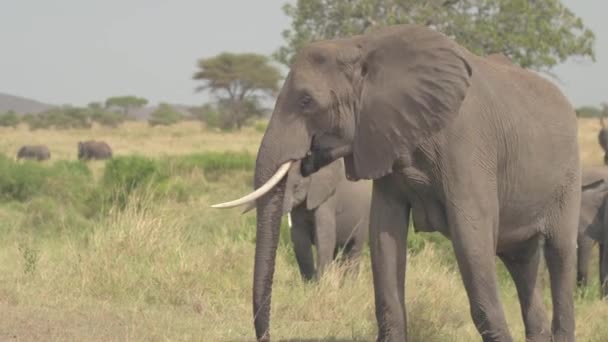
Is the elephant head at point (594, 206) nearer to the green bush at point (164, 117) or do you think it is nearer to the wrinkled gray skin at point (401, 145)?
the wrinkled gray skin at point (401, 145)

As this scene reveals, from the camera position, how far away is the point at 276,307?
713 cm

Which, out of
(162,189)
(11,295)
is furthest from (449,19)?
(11,295)

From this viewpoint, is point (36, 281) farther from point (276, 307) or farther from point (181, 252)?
point (276, 307)

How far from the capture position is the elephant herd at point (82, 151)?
27.5 m

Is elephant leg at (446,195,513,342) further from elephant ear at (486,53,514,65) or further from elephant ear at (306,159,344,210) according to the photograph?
elephant ear at (306,159,344,210)

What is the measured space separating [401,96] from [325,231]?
16.7 ft

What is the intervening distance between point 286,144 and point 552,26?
22.2 metres

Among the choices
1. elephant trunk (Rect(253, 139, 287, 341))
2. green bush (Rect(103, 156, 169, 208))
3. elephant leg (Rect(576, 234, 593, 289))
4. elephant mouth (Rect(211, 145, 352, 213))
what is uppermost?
elephant mouth (Rect(211, 145, 352, 213))

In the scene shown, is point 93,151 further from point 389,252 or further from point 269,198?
point 269,198

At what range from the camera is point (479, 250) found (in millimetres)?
4898

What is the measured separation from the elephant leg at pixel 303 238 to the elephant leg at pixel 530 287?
11.7 feet

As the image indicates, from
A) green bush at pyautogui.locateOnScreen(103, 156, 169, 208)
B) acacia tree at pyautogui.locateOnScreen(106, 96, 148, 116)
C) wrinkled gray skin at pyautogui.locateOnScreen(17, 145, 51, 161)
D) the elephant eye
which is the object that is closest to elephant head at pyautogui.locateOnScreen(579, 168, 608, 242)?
green bush at pyautogui.locateOnScreen(103, 156, 169, 208)

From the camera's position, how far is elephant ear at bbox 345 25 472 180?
15.9 feet

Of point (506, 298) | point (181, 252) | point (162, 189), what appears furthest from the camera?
point (162, 189)
